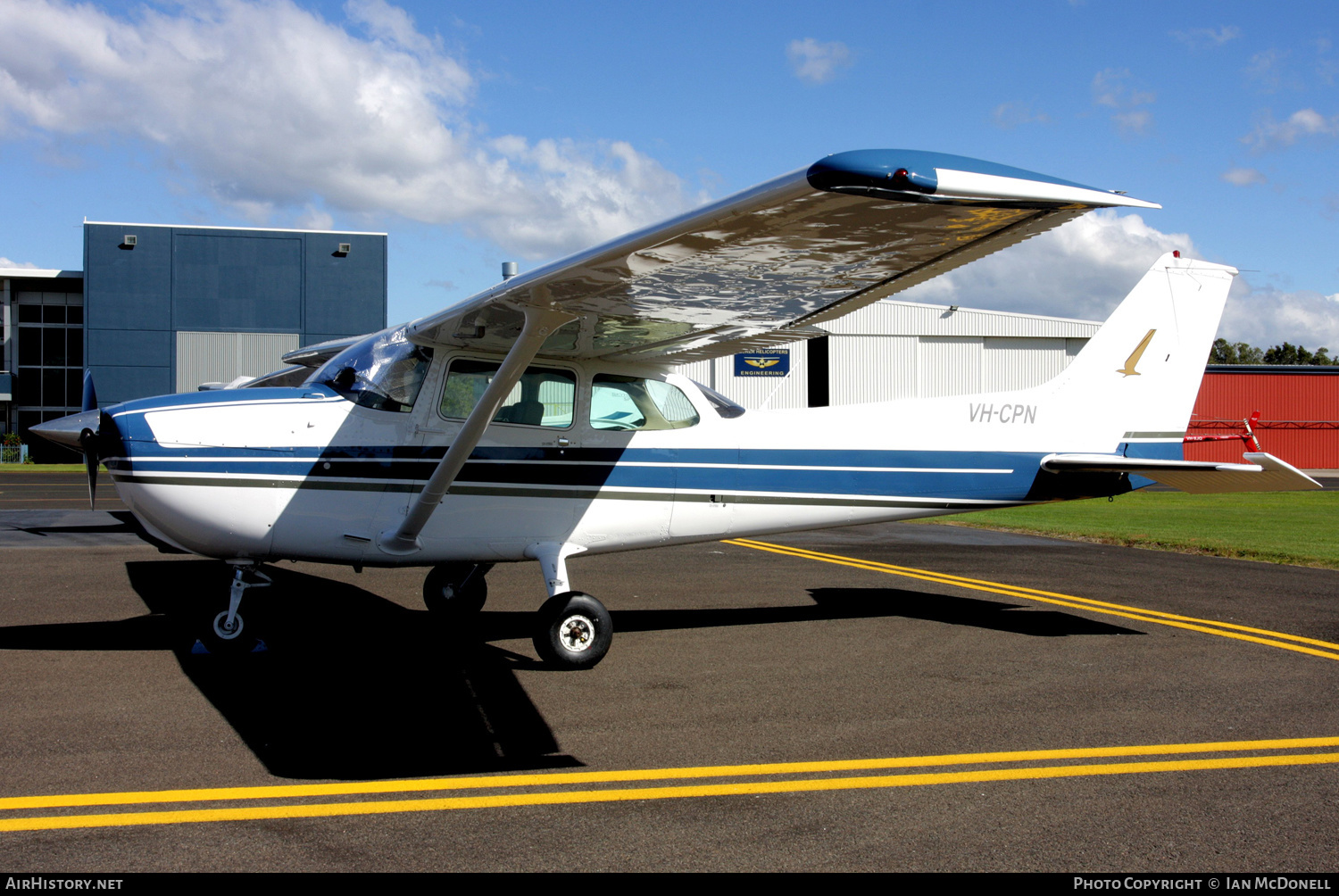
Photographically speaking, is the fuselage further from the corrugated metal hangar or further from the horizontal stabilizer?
the corrugated metal hangar

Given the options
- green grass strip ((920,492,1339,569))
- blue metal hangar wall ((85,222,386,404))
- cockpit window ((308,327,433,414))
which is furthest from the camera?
blue metal hangar wall ((85,222,386,404))

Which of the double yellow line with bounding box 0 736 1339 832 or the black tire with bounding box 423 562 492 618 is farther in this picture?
the black tire with bounding box 423 562 492 618

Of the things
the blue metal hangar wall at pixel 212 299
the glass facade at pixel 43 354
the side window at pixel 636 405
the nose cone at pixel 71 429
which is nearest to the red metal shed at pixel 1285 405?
the blue metal hangar wall at pixel 212 299

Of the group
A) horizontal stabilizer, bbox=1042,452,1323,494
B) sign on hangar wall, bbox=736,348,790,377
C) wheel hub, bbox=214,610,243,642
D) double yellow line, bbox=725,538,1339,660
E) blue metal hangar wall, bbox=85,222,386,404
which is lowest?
double yellow line, bbox=725,538,1339,660

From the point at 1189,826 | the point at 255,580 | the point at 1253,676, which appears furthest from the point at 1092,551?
the point at 255,580

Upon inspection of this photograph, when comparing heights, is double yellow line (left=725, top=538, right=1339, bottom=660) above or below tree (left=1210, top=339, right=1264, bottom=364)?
below

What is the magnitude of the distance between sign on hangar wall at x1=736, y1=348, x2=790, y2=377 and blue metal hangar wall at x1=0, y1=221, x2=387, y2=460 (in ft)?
52.9

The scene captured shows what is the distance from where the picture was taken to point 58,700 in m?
4.91

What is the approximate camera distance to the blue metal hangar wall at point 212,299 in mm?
36406

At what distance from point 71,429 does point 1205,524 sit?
645 inches

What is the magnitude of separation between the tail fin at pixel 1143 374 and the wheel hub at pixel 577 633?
4.17 m

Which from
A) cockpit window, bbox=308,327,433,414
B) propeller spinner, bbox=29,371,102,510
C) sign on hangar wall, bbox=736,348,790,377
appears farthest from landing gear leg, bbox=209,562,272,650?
sign on hangar wall, bbox=736,348,790,377

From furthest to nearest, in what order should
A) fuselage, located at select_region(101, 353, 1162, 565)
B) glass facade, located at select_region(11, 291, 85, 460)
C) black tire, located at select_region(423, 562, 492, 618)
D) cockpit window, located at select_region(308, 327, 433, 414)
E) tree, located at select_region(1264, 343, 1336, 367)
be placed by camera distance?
1. tree, located at select_region(1264, 343, 1336, 367)
2. glass facade, located at select_region(11, 291, 85, 460)
3. black tire, located at select_region(423, 562, 492, 618)
4. cockpit window, located at select_region(308, 327, 433, 414)
5. fuselage, located at select_region(101, 353, 1162, 565)

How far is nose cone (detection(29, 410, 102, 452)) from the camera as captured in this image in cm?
626
